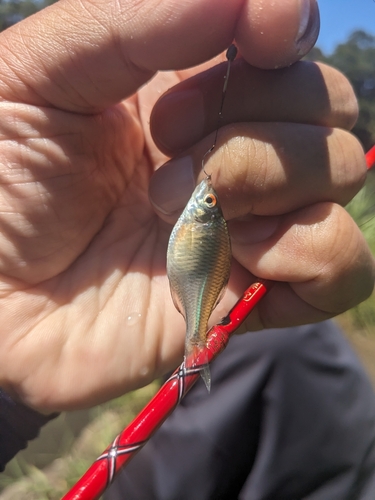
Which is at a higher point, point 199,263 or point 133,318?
point 199,263

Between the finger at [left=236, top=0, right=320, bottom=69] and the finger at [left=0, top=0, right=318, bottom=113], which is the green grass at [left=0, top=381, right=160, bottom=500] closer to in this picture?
the finger at [left=0, top=0, right=318, bottom=113]

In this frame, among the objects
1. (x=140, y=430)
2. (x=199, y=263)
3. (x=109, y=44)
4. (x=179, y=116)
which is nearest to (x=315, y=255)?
(x=199, y=263)

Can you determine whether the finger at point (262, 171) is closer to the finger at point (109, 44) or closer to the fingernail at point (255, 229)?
the fingernail at point (255, 229)

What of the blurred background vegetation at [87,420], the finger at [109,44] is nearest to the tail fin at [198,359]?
the finger at [109,44]

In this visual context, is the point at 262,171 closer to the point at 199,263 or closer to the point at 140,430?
the point at 199,263

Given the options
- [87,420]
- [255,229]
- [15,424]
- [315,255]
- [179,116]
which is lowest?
[87,420]

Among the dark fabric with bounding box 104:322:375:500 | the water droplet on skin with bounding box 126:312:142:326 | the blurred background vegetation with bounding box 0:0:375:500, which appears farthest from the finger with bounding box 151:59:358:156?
the dark fabric with bounding box 104:322:375:500
